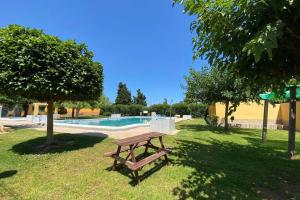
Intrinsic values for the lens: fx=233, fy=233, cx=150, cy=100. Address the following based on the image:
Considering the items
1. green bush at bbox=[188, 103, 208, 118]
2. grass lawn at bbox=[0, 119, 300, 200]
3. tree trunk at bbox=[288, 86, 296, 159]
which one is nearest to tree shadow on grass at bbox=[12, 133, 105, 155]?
grass lawn at bbox=[0, 119, 300, 200]

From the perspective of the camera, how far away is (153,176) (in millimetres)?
5645

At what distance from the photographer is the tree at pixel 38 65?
7.35 metres

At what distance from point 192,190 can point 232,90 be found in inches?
475

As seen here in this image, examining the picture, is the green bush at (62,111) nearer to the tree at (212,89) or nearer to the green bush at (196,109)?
the green bush at (196,109)

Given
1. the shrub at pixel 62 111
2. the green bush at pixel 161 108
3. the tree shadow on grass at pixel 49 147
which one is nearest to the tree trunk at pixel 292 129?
the tree shadow on grass at pixel 49 147

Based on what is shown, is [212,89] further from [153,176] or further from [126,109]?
[126,109]

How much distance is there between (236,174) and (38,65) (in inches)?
264

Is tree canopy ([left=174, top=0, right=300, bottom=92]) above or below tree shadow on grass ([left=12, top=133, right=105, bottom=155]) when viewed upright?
above

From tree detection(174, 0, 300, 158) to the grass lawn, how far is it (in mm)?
2381

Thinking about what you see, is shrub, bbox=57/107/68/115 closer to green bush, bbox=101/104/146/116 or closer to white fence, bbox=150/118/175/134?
green bush, bbox=101/104/146/116

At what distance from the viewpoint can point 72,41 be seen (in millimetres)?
8391

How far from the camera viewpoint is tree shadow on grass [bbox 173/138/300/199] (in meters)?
4.73

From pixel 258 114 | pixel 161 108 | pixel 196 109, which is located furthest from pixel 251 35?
pixel 161 108

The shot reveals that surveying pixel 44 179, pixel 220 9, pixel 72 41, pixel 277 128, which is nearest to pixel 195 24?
pixel 220 9
